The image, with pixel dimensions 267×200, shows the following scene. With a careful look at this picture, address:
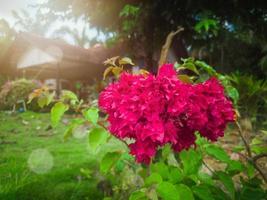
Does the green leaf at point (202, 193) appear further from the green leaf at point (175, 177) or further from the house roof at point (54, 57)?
the house roof at point (54, 57)

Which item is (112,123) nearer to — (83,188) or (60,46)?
(83,188)

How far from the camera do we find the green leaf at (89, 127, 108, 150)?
6.02ft

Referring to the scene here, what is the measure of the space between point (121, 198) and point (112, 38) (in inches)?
318

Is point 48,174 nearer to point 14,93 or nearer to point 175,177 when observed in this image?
point 175,177

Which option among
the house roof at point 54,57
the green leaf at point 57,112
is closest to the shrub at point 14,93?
the house roof at point 54,57

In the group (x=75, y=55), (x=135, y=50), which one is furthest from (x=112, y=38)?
(x=75, y=55)

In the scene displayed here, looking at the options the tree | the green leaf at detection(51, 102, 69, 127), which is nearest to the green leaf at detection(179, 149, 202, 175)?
the green leaf at detection(51, 102, 69, 127)

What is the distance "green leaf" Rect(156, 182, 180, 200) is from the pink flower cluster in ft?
0.46

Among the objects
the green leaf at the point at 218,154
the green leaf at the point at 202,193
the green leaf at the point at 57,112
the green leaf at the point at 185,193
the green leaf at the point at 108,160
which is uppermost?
the green leaf at the point at 57,112

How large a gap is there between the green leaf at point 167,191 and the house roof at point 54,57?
1542 cm

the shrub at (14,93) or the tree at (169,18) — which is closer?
the tree at (169,18)

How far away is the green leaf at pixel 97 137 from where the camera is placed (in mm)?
1834

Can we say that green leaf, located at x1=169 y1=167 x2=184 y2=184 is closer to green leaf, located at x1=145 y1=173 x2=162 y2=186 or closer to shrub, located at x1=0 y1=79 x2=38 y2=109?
green leaf, located at x1=145 y1=173 x2=162 y2=186

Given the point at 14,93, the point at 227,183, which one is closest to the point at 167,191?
the point at 227,183
